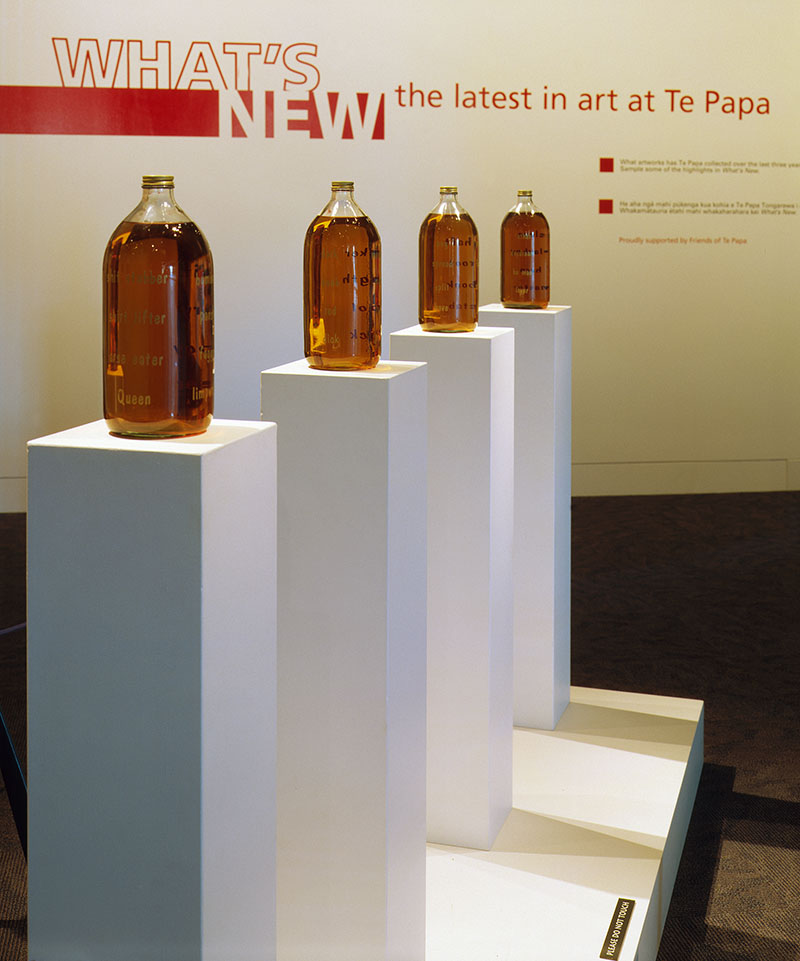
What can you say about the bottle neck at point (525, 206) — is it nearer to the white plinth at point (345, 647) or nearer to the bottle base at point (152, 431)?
the white plinth at point (345, 647)

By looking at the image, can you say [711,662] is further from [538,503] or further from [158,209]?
[158,209]

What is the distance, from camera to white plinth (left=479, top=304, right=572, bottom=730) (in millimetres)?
2652

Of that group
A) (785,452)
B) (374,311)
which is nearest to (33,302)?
(785,452)

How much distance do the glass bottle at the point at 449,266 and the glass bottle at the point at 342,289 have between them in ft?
1.80

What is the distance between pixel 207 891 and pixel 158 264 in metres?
0.58

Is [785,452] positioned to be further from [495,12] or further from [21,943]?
[21,943]

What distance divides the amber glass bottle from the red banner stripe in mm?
2662

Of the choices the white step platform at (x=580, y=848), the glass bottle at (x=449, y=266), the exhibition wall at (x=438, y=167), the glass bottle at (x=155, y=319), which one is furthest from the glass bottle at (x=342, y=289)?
the exhibition wall at (x=438, y=167)

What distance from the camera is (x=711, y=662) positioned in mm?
3449

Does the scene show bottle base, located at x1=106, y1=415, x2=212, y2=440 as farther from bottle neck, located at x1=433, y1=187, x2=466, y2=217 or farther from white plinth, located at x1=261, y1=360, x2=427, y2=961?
bottle neck, located at x1=433, y1=187, x2=466, y2=217

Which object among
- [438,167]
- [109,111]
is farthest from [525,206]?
[109,111]

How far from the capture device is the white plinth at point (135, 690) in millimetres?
1129

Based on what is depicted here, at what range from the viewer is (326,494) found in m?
1.56

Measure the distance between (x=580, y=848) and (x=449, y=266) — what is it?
1.03m
